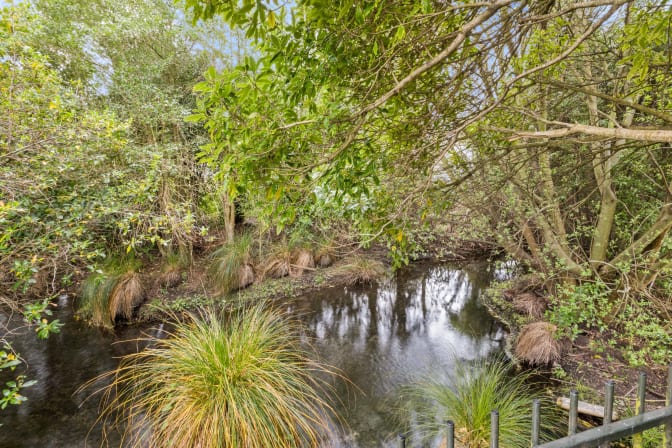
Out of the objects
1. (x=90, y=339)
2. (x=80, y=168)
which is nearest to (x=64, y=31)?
(x=80, y=168)

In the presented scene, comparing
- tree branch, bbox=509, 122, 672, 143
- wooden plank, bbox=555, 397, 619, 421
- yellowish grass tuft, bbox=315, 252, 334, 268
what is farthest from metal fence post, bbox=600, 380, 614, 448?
yellowish grass tuft, bbox=315, 252, 334, 268

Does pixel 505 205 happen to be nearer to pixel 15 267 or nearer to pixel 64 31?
pixel 15 267

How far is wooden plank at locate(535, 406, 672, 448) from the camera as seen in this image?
111 centimetres

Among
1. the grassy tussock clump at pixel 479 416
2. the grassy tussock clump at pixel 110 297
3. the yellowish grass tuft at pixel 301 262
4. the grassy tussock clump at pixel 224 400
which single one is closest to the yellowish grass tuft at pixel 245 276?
the yellowish grass tuft at pixel 301 262

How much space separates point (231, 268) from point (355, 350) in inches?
137

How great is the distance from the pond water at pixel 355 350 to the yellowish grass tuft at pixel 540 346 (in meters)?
0.53

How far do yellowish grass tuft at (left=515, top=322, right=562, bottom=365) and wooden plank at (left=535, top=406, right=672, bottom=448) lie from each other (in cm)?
341

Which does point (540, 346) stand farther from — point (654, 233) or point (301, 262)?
point (301, 262)

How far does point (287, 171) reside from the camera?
1811 millimetres

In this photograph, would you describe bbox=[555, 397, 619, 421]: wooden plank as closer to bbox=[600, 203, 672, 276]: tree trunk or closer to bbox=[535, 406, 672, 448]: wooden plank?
bbox=[600, 203, 672, 276]: tree trunk

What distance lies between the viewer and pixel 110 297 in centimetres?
569

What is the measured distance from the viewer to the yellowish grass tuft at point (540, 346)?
4.13 meters

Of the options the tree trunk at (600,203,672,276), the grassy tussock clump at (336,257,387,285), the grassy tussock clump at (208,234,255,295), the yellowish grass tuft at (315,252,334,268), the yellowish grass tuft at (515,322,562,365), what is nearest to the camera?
the tree trunk at (600,203,672,276)

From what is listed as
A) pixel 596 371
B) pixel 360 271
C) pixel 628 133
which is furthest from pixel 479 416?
pixel 360 271
